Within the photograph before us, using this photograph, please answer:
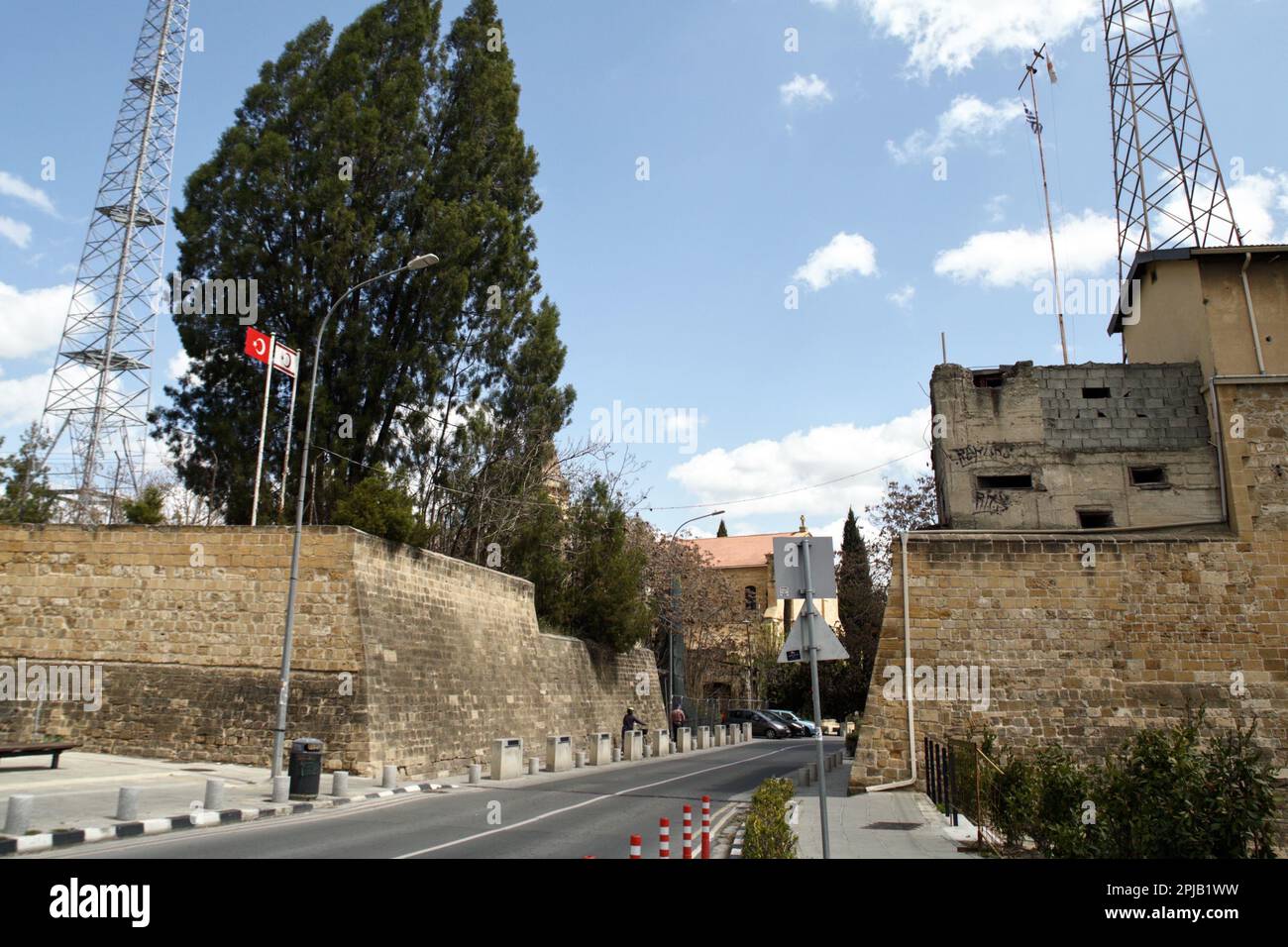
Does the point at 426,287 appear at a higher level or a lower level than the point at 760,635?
higher

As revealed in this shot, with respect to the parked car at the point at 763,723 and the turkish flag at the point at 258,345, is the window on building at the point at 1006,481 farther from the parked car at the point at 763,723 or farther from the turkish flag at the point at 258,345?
the parked car at the point at 763,723

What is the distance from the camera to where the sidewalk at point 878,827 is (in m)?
10.1

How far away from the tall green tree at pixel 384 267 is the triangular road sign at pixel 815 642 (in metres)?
17.3

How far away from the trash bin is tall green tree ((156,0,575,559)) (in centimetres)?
1034

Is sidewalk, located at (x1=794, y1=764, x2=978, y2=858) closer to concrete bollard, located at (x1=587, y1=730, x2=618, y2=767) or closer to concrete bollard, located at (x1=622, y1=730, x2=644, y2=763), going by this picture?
concrete bollard, located at (x1=587, y1=730, x2=618, y2=767)

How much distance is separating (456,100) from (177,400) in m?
14.3

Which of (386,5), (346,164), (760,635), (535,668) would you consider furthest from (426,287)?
(760,635)

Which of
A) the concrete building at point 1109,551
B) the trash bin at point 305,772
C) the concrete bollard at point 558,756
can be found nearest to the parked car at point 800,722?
the concrete bollard at point 558,756

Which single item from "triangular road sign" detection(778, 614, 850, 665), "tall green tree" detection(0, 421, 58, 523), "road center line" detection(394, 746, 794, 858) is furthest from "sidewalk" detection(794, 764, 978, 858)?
"tall green tree" detection(0, 421, 58, 523)

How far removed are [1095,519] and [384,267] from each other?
21697mm

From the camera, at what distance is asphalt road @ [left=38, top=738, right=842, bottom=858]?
9430 mm
